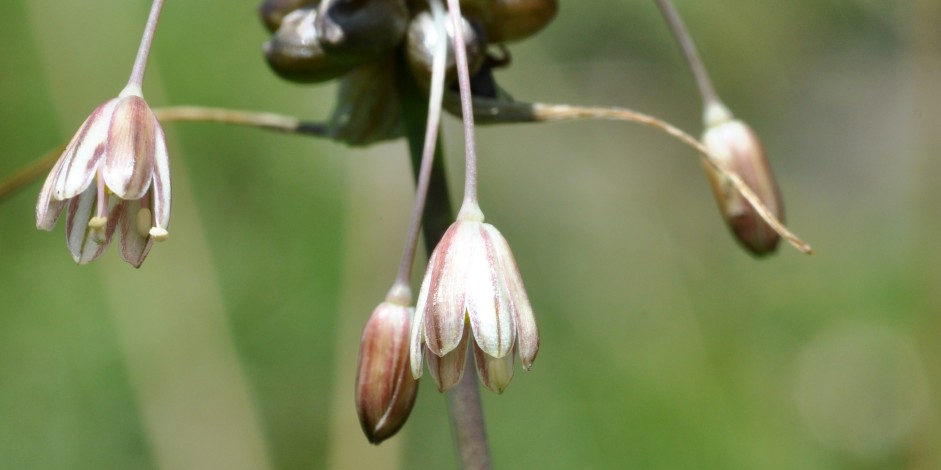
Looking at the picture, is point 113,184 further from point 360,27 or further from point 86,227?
point 360,27

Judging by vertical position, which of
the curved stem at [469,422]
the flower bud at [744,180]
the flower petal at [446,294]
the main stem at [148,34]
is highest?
the main stem at [148,34]

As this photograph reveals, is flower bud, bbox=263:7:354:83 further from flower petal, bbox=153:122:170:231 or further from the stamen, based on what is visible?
the stamen

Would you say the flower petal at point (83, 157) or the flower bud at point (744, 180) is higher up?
the flower petal at point (83, 157)

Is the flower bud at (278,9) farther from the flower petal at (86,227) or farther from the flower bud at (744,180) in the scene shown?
the flower bud at (744,180)

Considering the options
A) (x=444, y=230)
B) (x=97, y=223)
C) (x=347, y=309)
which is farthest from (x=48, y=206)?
(x=347, y=309)

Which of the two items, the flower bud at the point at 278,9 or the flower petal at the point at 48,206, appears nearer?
the flower petal at the point at 48,206

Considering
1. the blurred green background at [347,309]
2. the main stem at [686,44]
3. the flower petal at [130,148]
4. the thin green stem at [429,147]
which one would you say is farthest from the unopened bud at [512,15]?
the blurred green background at [347,309]
